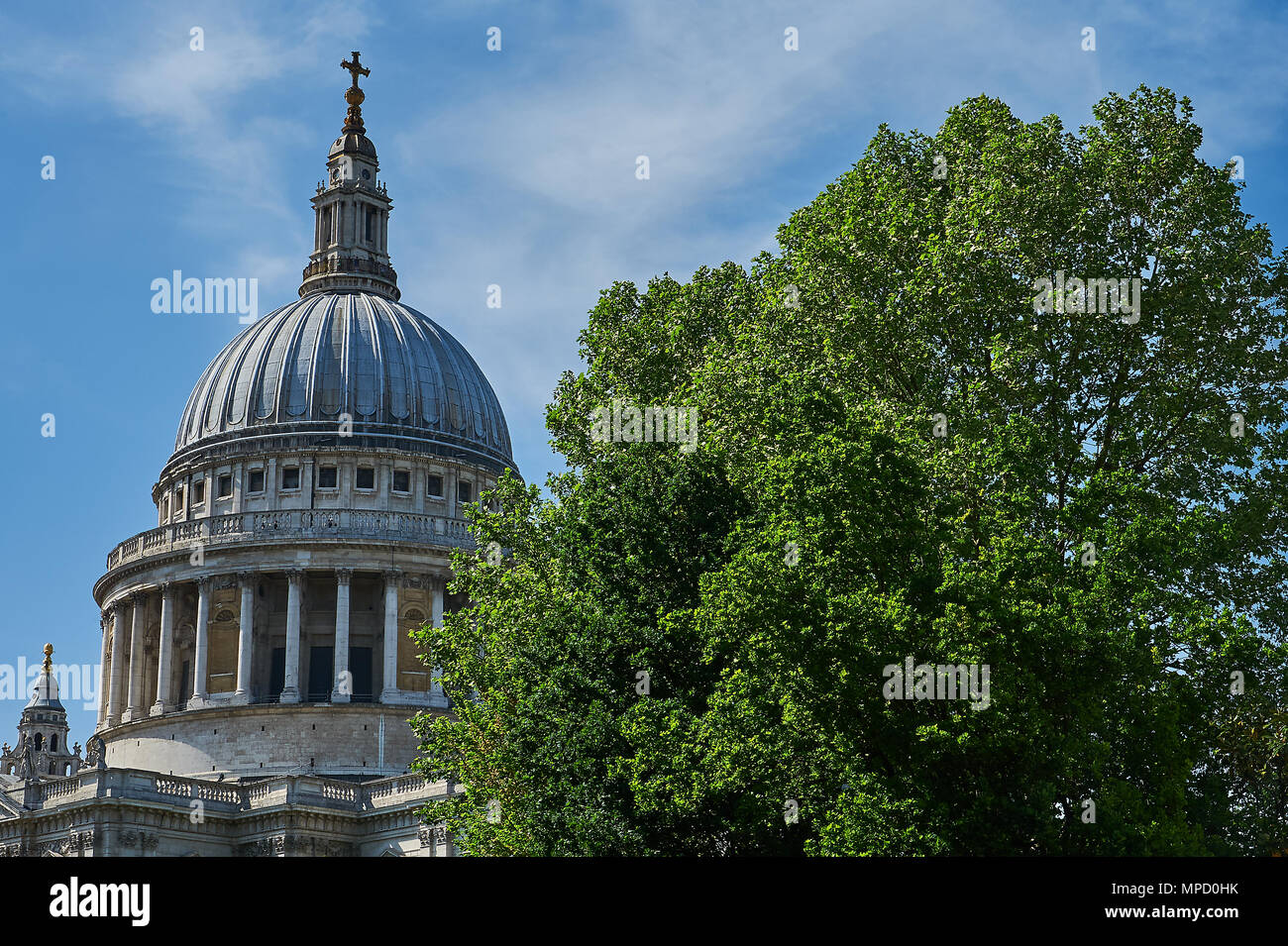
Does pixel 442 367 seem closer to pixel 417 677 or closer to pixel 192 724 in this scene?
pixel 417 677

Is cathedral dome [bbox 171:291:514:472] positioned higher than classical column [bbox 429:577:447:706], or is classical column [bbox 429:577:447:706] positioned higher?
cathedral dome [bbox 171:291:514:472]

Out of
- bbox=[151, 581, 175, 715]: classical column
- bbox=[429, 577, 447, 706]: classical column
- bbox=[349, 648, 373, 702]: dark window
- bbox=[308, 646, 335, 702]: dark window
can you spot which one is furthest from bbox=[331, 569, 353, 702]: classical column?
bbox=[151, 581, 175, 715]: classical column

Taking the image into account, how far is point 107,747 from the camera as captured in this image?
8175 cm

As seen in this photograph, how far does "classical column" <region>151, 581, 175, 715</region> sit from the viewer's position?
80.2m

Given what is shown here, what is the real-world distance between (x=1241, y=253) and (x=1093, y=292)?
3.27m

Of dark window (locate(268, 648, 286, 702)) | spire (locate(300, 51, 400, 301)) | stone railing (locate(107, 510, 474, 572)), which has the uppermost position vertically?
spire (locate(300, 51, 400, 301))

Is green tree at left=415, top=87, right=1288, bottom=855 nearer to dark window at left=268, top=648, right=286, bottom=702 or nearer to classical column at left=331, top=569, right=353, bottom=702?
classical column at left=331, top=569, right=353, bottom=702

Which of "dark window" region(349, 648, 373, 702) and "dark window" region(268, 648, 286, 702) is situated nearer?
"dark window" region(268, 648, 286, 702)

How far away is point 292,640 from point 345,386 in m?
16.2

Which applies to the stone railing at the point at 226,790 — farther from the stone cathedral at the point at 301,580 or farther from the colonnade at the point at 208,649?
the colonnade at the point at 208,649

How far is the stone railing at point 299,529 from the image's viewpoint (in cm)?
8044

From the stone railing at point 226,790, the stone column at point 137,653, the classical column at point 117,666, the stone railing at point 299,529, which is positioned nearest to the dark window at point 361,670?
the stone railing at point 299,529

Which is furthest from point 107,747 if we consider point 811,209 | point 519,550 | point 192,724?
point 811,209

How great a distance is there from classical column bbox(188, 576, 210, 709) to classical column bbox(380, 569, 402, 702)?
28.3 ft
